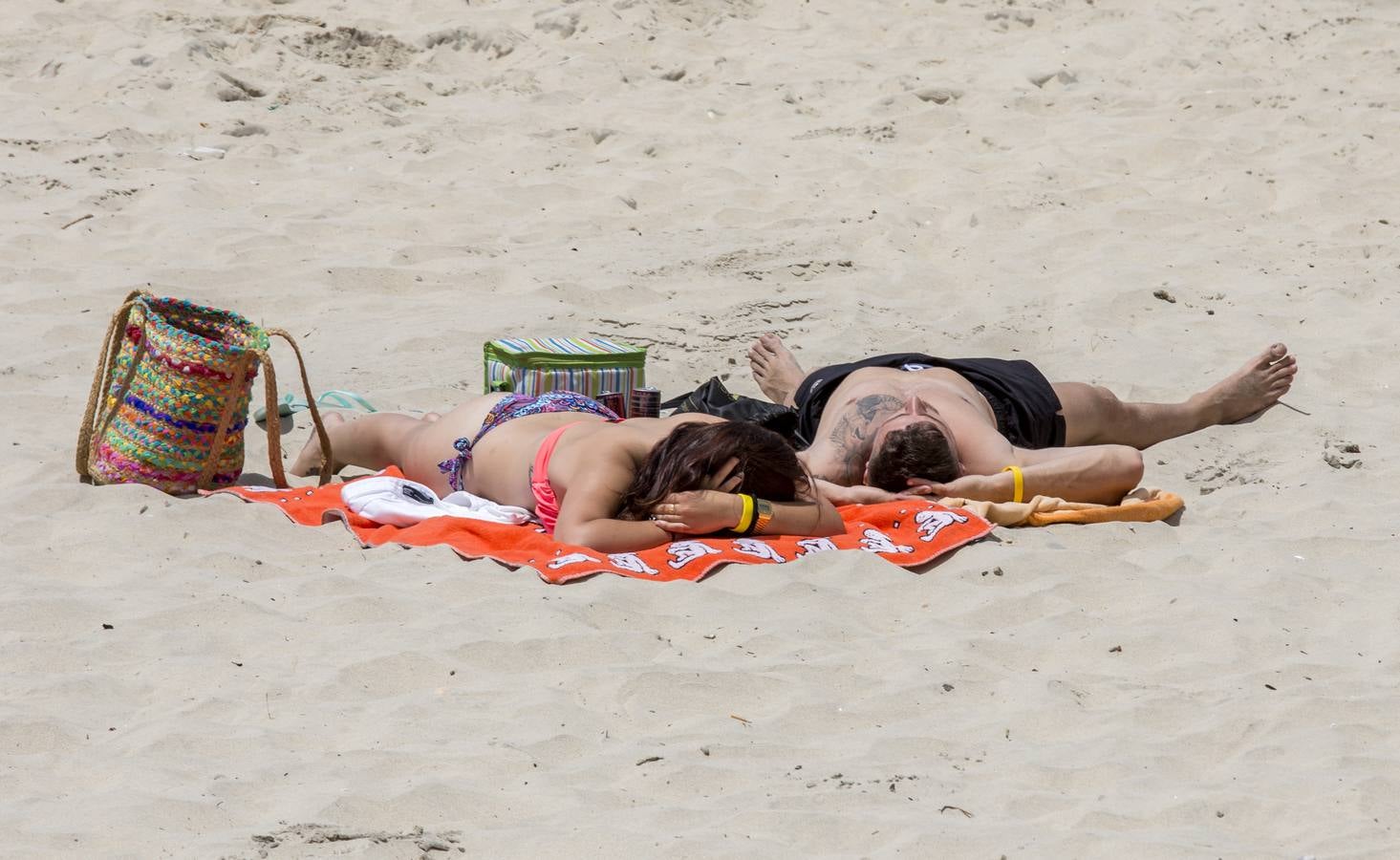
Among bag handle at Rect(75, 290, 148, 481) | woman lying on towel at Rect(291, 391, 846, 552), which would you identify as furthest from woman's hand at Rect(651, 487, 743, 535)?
bag handle at Rect(75, 290, 148, 481)

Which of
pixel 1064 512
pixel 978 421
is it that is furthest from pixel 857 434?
pixel 1064 512

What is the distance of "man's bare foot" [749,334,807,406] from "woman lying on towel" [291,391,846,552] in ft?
3.81

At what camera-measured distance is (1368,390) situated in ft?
19.9

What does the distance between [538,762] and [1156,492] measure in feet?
8.66

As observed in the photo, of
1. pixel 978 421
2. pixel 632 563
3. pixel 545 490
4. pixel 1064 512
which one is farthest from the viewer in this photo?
pixel 978 421

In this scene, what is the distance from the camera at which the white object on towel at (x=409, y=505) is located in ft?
15.7

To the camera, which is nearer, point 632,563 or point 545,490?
point 632,563

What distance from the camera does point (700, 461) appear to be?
4586mm

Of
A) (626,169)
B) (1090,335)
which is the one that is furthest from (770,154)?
(1090,335)

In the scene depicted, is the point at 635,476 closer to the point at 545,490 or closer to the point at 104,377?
the point at 545,490

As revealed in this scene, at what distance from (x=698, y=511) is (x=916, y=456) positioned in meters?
0.96

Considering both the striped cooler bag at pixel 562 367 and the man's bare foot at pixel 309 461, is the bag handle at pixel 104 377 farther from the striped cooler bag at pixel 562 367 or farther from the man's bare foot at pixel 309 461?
the striped cooler bag at pixel 562 367

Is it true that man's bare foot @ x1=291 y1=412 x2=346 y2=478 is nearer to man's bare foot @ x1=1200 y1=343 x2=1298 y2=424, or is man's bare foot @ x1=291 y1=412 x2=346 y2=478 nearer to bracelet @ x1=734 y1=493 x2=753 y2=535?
bracelet @ x1=734 y1=493 x2=753 y2=535

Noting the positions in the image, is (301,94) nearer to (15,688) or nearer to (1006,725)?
(15,688)
